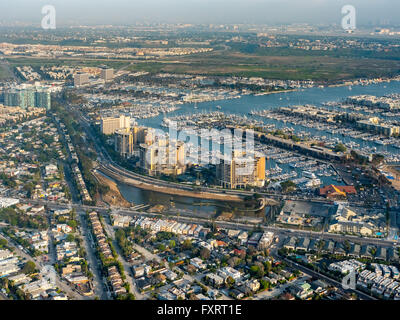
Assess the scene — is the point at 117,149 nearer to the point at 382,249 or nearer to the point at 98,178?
the point at 98,178

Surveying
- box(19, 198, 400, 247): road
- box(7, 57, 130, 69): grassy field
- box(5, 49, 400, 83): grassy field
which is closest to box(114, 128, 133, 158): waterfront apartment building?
box(19, 198, 400, 247): road

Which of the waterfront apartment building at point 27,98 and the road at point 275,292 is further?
the waterfront apartment building at point 27,98

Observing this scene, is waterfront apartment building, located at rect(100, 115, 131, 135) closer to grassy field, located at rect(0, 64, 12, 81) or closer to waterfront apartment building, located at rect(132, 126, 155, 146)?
waterfront apartment building, located at rect(132, 126, 155, 146)

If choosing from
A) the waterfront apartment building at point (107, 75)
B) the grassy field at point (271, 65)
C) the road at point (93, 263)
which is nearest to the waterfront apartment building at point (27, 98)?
the waterfront apartment building at point (107, 75)

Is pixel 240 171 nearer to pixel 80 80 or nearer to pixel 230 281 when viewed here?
pixel 230 281

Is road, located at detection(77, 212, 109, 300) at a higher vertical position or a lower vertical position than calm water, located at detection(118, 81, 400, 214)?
lower

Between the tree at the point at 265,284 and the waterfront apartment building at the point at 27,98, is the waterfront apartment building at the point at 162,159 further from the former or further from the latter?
the waterfront apartment building at the point at 27,98
